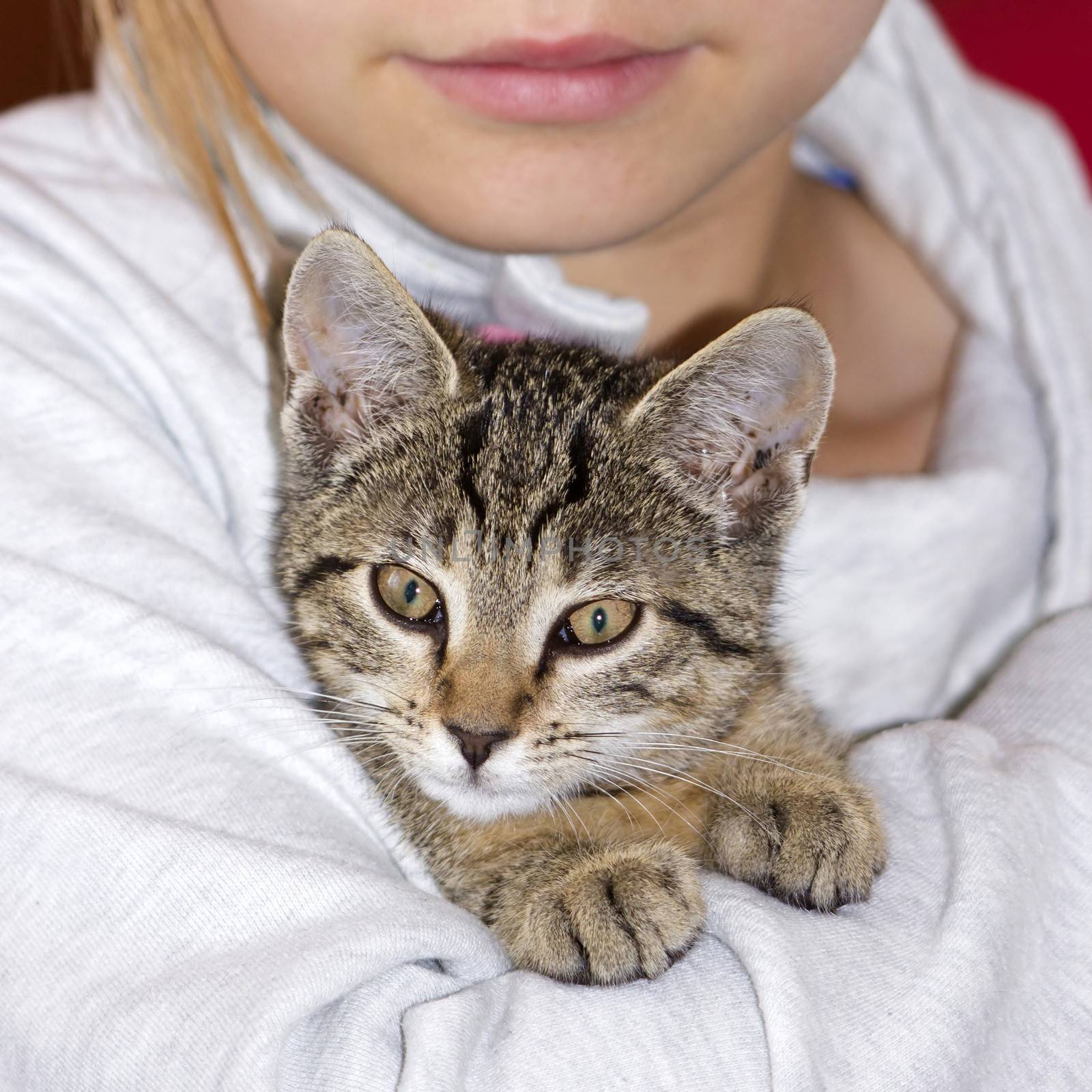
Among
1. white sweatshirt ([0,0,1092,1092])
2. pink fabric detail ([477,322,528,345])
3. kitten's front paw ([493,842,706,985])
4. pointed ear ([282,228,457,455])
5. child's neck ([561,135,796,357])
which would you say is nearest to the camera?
white sweatshirt ([0,0,1092,1092])

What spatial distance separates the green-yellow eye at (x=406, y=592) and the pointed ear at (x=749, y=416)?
0.29m

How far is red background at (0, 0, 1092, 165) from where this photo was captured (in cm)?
267

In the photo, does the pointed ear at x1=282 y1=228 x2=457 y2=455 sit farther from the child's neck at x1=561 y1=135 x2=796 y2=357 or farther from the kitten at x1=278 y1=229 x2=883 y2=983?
the child's neck at x1=561 y1=135 x2=796 y2=357

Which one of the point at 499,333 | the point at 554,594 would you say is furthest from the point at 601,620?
the point at 499,333

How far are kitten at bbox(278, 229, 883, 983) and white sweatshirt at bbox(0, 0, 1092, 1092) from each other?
0.22 feet

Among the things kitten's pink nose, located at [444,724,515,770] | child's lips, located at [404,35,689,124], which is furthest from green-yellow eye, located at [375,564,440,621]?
child's lips, located at [404,35,689,124]

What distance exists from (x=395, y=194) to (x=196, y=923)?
0.81m

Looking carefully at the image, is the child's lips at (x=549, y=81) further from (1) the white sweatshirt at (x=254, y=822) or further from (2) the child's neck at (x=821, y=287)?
(2) the child's neck at (x=821, y=287)

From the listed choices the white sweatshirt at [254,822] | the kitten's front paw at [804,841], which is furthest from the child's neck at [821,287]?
the kitten's front paw at [804,841]

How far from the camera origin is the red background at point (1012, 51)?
2.67m

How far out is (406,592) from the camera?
1.17 m

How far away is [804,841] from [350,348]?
2.26 feet

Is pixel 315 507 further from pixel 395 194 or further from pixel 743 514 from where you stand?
pixel 743 514

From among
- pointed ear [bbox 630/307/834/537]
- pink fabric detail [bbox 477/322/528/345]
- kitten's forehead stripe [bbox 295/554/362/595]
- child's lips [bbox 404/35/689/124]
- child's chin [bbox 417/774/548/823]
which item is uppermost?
child's lips [bbox 404/35/689/124]
